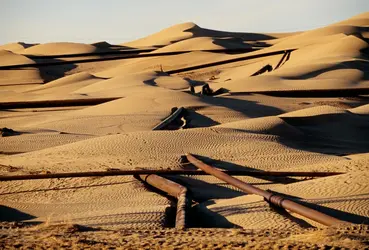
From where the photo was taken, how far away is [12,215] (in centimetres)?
507

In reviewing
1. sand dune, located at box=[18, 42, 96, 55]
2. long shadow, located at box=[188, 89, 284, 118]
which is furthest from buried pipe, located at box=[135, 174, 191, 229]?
sand dune, located at box=[18, 42, 96, 55]

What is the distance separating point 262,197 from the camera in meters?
4.96

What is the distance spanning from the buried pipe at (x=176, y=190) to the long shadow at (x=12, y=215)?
98 cm

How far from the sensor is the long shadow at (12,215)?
196 inches

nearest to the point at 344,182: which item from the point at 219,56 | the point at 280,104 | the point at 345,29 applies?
the point at 280,104

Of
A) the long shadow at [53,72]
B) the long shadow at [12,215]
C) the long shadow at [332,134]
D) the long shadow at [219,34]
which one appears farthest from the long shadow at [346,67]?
the long shadow at [219,34]

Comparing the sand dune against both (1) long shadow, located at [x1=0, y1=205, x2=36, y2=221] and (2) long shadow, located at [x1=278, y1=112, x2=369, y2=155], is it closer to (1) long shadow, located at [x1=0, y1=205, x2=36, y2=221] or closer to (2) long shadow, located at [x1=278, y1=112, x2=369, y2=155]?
(2) long shadow, located at [x1=278, y1=112, x2=369, y2=155]

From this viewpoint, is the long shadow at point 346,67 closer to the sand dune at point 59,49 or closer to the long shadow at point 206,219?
the long shadow at point 206,219

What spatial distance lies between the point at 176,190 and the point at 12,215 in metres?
1.17

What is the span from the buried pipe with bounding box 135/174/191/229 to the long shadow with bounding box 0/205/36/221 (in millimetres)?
979

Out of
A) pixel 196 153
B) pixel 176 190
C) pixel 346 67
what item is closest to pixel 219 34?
pixel 346 67

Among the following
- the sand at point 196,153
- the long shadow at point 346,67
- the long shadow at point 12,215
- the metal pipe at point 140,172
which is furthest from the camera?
the long shadow at point 346,67

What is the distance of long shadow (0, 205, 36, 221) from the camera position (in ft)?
16.4

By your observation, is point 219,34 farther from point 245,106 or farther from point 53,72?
point 245,106
